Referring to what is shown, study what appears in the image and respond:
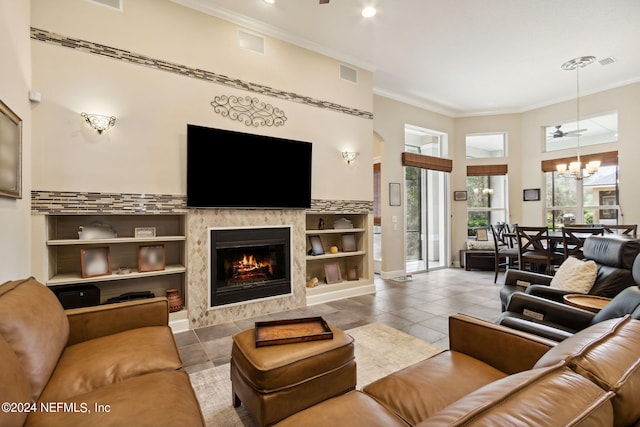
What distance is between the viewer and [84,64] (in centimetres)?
306

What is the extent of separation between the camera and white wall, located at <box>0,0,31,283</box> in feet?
7.25

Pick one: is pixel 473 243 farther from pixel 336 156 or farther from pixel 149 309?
pixel 149 309

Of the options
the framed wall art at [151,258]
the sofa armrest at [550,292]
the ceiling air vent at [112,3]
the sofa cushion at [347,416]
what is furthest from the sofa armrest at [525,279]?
the ceiling air vent at [112,3]

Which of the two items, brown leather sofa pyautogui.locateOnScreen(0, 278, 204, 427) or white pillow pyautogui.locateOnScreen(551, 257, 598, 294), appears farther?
white pillow pyautogui.locateOnScreen(551, 257, 598, 294)

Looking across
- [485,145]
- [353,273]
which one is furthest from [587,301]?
[485,145]

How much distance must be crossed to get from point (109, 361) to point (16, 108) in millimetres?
2244

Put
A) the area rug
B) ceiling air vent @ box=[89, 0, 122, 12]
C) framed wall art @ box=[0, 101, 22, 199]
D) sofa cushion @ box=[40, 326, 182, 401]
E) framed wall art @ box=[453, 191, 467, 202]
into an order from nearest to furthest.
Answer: sofa cushion @ box=[40, 326, 182, 401], the area rug, framed wall art @ box=[0, 101, 22, 199], ceiling air vent @ box=[89, 0, 122, 12], framed wall art @ box=[453, 191, 467, 202]

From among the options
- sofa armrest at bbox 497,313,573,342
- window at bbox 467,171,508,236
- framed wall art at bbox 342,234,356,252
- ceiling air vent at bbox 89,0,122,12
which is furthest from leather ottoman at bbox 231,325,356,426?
window at bbox 467,171,508,236

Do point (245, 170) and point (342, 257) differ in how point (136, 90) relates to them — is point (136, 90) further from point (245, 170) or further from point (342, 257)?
point (342, 257)

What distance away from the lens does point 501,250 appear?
20.2 feet

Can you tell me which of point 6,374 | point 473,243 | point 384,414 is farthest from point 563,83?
point 6,374

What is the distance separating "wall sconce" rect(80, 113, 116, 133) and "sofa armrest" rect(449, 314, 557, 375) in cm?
359

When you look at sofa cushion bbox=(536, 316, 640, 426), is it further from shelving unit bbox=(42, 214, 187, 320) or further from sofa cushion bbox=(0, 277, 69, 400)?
shelving unit bbox=(42, 214, 187, 320)

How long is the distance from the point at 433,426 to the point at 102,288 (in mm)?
3772
